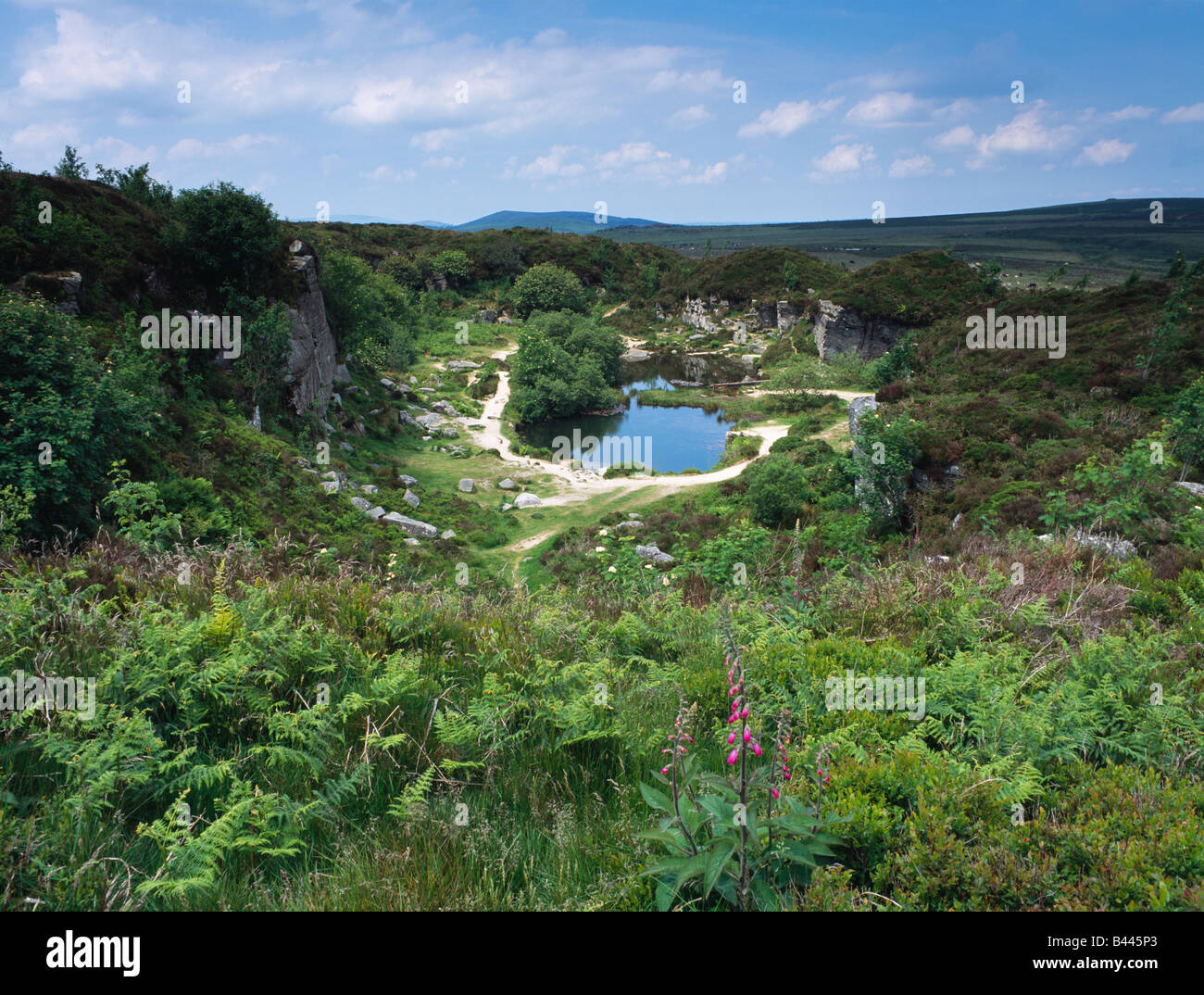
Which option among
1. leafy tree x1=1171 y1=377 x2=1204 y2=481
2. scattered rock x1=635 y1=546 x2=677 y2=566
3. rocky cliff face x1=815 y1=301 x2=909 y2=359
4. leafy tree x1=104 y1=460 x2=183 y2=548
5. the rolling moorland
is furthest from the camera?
rocky cliff face x1=815 y1=301 x2=909 y2=359

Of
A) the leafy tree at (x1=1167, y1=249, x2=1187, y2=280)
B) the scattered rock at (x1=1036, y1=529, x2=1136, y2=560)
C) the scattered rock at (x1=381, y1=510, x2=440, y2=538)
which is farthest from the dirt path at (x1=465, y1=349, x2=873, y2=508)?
the leafy tree at (x1=1167, y1=249, x2=1187, y2=280)

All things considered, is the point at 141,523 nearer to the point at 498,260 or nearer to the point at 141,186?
the point at 141,186

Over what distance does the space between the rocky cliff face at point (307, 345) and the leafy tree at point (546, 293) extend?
3791 centimetres

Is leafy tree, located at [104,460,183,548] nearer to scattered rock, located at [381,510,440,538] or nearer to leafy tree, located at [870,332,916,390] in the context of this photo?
scattered rock, located at [381,510,440,538]

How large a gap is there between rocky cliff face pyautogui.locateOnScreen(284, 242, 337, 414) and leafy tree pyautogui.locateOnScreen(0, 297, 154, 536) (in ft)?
38.3

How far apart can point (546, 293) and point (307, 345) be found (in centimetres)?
4263

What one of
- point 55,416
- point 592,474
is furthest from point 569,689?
point 592,474

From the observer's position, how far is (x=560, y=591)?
24.9 ft

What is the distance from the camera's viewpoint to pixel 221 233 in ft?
75.6

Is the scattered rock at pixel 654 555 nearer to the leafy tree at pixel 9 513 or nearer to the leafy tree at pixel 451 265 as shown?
Answer: the leafy tree at pixel 9 513

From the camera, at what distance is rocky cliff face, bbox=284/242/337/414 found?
83.4ft

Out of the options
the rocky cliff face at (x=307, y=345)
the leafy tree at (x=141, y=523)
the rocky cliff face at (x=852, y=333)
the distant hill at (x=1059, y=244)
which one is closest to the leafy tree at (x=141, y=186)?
the rocky cliff face at (x=307, y=345)

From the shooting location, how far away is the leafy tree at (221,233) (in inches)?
899
